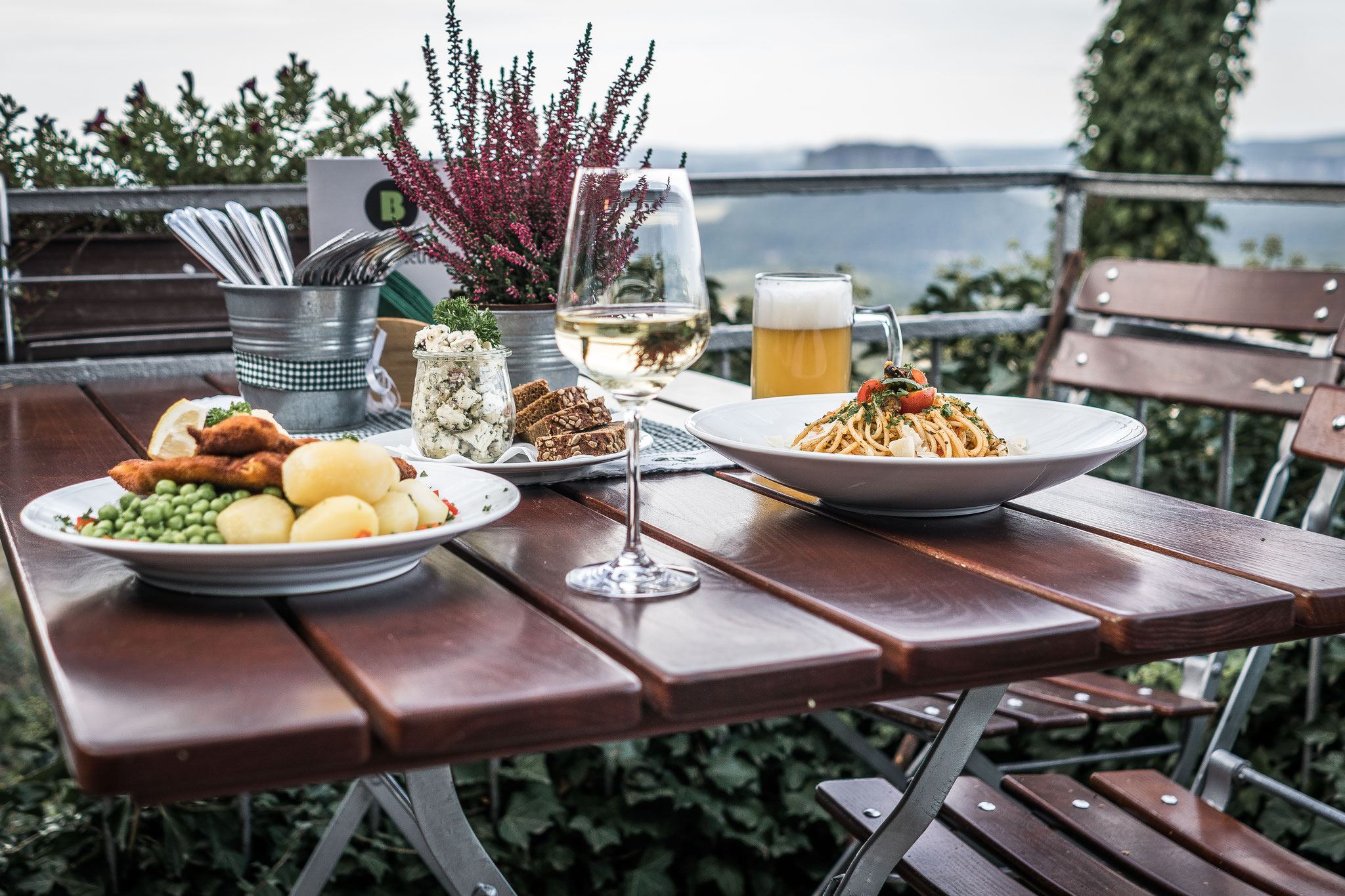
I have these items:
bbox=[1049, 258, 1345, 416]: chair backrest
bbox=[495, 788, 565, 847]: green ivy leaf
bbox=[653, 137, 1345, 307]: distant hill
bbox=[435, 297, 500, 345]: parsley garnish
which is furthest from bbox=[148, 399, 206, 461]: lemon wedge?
bbox=[653, 137, 1345, 307]: distant hill

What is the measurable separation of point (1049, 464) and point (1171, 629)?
0.69 ft

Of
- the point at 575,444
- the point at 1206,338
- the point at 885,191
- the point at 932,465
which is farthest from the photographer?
the point at 885,191

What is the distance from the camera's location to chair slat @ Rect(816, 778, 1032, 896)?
4.00 ft

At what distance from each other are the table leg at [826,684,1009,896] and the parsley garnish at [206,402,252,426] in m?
0.63

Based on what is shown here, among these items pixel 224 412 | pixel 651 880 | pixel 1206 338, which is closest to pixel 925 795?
pixel 224 412

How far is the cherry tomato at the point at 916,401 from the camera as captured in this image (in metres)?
1.15

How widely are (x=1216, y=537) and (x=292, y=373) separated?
3.60ft

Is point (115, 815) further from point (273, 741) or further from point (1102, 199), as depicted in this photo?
point (1102, 199)

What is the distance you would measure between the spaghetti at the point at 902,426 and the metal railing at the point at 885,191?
145 centimetres

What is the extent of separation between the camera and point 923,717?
5.72 feet

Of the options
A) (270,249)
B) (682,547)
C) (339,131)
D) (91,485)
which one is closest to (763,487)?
(682,547)

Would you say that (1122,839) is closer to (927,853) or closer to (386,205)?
(927,853)

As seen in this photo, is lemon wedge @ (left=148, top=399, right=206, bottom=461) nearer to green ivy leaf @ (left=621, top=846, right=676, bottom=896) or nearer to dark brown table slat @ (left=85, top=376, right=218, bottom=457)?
dark brown table slat @ (left=85, top=376, right=218, bottom=457)

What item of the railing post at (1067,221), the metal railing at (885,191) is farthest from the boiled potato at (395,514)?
the railing post at (1067,221)
